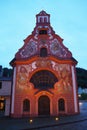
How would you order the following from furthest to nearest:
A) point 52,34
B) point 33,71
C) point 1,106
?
point 1,106 < point 52,34 < point 33,71

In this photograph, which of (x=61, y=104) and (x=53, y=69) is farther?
(x=53, y=69)

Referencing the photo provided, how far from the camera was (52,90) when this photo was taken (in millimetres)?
22891

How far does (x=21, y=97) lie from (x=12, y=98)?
52.6 inches

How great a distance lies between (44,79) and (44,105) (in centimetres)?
358

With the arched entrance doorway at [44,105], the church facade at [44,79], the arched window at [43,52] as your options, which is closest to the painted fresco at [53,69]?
the church facade at [44,79]

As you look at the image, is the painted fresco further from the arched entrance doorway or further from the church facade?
the arched entrance doorway

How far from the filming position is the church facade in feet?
73.4

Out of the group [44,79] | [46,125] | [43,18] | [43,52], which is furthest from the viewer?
[43,18]

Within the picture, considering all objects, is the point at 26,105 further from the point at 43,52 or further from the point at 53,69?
the point at 43,52

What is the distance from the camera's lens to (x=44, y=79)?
77.2 ft

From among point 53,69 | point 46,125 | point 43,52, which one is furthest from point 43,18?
point 46,125

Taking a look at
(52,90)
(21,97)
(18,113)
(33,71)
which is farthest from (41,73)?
(18,113)

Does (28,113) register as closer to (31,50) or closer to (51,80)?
(51,80)

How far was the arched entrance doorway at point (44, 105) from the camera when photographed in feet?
73.6
